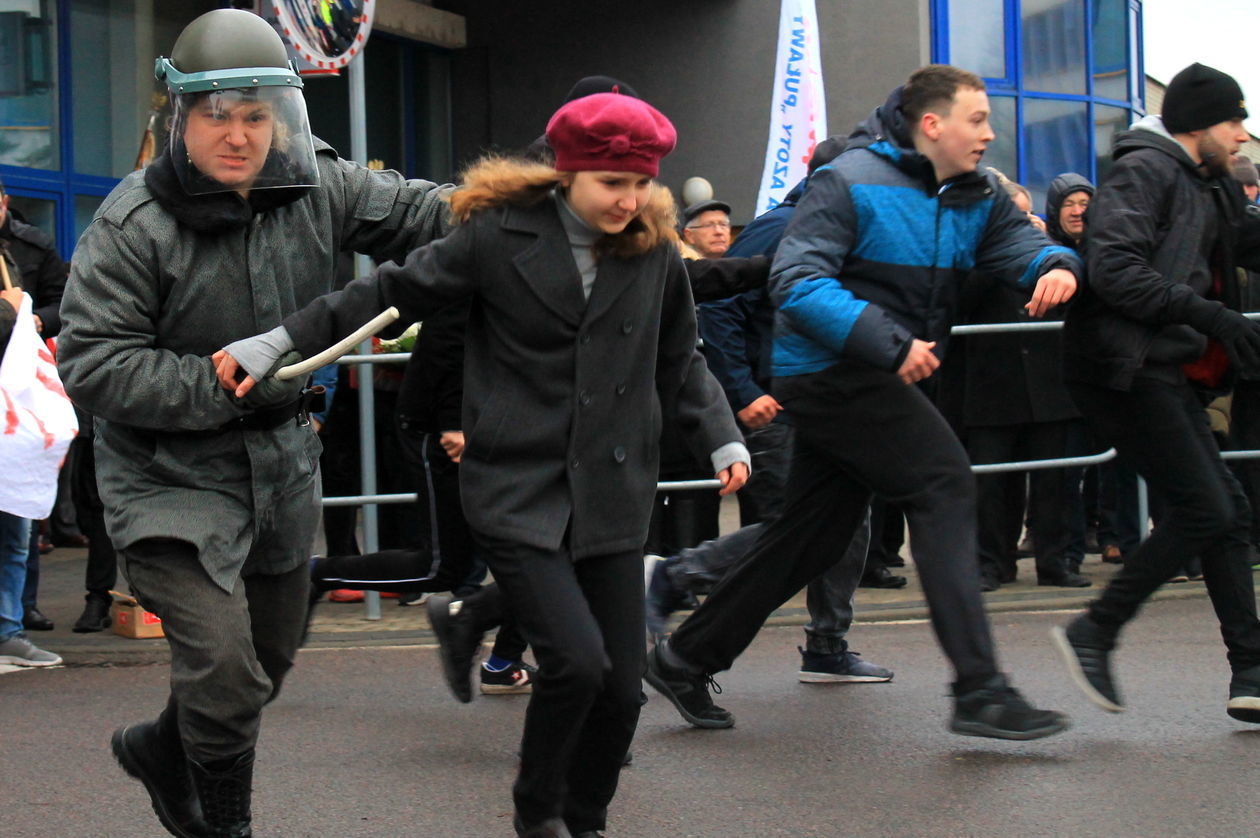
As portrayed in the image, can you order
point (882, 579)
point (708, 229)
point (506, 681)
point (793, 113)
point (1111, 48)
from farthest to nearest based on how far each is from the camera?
point (1111, 48) < point (793, 113) < point (882, 579) < point (708, 229) < point (506, 681)

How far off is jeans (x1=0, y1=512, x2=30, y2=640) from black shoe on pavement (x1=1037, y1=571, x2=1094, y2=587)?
187 inches

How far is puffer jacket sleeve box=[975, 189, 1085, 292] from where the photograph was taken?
16.5ft

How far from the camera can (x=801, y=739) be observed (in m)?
5.20

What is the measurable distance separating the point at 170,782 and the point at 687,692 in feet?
6.30

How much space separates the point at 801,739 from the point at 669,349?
1.73 metres

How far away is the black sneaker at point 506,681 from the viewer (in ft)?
19.4

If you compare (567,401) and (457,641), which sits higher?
(567,401)

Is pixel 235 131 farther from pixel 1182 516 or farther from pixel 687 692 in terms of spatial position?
pixel 1182 516

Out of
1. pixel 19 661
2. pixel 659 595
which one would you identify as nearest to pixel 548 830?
pixel 659 595

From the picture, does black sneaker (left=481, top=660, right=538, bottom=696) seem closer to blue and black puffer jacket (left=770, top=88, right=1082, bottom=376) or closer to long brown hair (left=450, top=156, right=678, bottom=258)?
blue and black puffer jacket (left=770, top=88, right=1082, bottom=376)

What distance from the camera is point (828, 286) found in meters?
4.69

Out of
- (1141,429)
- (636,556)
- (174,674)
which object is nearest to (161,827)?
(174,674)

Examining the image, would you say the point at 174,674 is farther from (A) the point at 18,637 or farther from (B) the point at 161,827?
(A) the point at 18,637

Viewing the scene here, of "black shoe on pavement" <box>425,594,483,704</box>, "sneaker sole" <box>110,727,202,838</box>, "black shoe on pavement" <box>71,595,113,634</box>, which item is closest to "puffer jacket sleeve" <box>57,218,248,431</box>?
"sneaker sole" <box>110,727,202,838</box>
